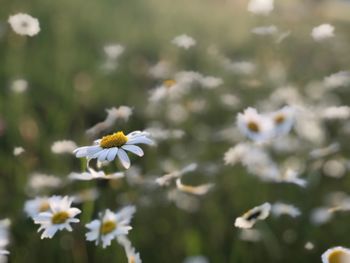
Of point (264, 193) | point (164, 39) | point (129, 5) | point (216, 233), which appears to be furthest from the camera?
point (129, 5)

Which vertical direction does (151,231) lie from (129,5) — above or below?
below

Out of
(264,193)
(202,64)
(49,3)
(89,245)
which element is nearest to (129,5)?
(49,3)

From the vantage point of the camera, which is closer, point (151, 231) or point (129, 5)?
point (151, 231)

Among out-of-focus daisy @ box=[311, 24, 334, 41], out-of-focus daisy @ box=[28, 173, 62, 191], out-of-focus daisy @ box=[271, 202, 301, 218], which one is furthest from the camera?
out-of-focus daisy @ box=[311, 24, 334, 41]

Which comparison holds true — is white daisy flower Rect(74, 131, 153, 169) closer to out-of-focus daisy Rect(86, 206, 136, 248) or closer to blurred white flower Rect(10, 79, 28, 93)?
out-of-focus daisy Rect(86, 206, 136, 248)

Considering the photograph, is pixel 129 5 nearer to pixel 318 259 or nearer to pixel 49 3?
pixel 49 3

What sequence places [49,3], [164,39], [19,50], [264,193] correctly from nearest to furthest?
[264,193] < [19,50] < [164,39] < [49,3]

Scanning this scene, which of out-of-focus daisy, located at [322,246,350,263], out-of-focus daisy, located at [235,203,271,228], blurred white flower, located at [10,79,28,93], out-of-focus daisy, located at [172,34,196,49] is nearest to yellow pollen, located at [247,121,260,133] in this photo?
out-of-focus daisy, located at [235,203,271,228]
